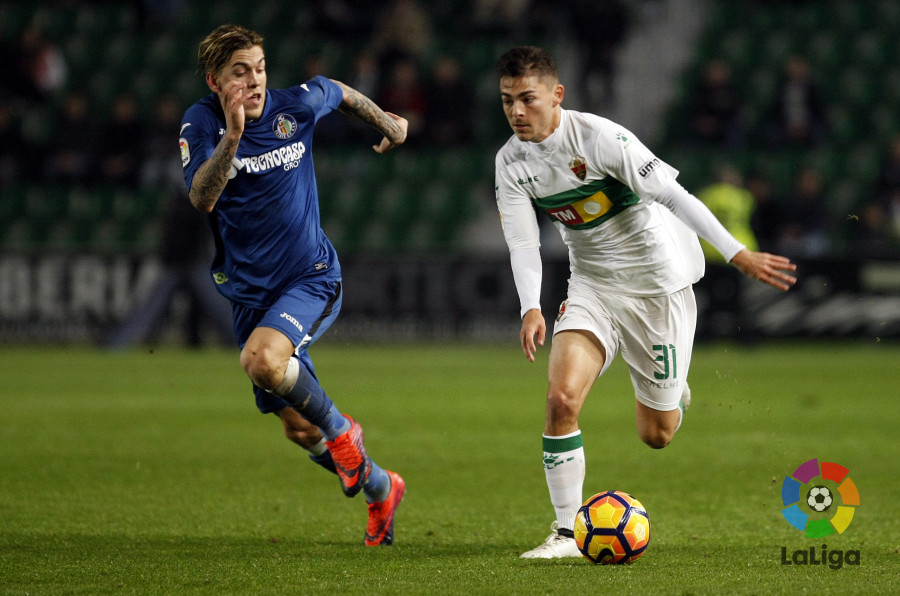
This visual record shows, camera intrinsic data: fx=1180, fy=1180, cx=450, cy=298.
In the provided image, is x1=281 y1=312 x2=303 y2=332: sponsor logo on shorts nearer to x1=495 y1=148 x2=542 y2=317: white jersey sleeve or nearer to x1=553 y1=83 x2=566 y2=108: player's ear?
x1=495 y1=148 x2=542 y2=317: white jersey sleeve

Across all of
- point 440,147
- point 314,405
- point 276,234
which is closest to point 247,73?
point 276,234

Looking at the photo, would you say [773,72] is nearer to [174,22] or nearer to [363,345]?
[363,345]

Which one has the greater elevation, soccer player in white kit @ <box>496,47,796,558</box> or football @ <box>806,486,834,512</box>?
soccer player in white kit @ <box>496,47,796,558</box>

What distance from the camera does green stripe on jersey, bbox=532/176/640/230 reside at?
5203 mm

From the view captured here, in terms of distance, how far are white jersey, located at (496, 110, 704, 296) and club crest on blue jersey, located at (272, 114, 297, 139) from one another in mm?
974

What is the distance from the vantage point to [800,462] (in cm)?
711

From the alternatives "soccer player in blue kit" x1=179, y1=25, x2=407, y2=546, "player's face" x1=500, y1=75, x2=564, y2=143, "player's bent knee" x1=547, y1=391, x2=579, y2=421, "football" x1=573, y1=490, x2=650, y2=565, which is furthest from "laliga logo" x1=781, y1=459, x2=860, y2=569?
"player's face" x1=500, y1=75, x2=564, y2=143

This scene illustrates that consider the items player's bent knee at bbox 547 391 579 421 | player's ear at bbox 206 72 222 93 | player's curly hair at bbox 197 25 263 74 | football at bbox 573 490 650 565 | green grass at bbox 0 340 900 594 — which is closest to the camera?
green grass at bbox 0 340 900 594

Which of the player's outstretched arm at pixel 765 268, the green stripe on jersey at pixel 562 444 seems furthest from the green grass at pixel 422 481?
the player's outstretched arm at pixel 765 268

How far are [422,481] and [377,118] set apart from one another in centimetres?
229

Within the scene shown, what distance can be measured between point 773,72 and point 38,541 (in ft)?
49.7

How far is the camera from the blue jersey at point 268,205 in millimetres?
5293

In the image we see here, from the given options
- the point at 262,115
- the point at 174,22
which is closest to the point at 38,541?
the point at 262,115

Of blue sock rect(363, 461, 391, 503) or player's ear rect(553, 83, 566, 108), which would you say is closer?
player's ear rect(553, 83, 566, 108)
